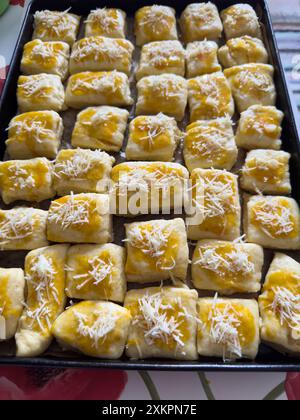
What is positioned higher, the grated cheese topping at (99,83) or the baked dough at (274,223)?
the grated cheese topping at (99,83)

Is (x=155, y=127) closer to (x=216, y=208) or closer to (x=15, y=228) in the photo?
(x=216, y=208)

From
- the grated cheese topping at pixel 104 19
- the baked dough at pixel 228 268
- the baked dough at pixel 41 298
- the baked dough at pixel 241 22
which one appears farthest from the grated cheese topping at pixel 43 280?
the baked dough at pixel 241 22

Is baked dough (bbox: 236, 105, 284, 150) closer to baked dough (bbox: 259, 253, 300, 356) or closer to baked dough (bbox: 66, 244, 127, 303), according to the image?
baked dough (bbox: 259, 253, 300, 356)

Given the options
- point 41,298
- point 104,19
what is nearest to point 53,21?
point 104,19

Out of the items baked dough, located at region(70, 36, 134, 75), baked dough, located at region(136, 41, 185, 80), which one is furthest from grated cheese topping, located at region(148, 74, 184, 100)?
baked dough, located at region(70, 36, 134, 75)

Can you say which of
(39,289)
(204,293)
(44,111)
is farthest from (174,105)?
(39,289)

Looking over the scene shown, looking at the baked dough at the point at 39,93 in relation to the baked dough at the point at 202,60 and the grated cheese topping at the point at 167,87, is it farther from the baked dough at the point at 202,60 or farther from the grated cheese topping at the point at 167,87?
the baked dough at the point at 202,60
